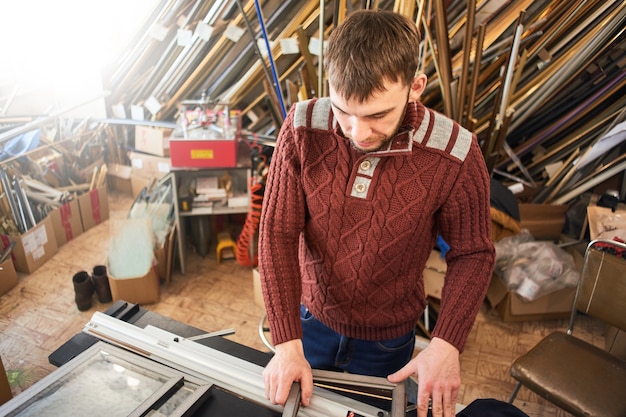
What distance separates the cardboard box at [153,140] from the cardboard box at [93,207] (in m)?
0.45

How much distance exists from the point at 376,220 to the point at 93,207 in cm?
→ 270

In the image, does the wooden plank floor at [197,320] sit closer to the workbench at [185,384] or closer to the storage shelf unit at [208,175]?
the storage shelf unit at [208,175]

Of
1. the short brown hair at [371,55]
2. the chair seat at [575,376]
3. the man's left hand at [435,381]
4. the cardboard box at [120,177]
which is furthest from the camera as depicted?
the cardboard box at [120,177]

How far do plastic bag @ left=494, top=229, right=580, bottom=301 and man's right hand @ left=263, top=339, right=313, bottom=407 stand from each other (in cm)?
169

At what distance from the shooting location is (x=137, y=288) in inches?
89.9

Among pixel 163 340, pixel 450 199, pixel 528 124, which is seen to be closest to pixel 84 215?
pixel 163 340

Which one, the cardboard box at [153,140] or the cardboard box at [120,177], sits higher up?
the cardboard box at [153,140]

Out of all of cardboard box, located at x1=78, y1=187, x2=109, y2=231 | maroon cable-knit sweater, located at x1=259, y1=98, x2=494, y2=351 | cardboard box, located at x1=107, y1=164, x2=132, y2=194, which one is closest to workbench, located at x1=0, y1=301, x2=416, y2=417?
maroon cable-knit sweater, located at x1=259, y1=98, x2=494, y2=351

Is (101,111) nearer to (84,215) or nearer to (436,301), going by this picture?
(84,215)

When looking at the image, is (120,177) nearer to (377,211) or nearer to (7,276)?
(7,276)

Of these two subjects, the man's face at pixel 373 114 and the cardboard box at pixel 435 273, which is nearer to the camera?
the man's face at pixel 373 114

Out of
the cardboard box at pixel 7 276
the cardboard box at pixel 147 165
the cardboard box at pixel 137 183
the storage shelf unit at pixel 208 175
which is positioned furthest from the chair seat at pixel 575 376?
the cardboard box at pixel 137 183

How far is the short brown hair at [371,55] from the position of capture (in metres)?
0.70

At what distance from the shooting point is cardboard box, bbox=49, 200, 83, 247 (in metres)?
2.70
